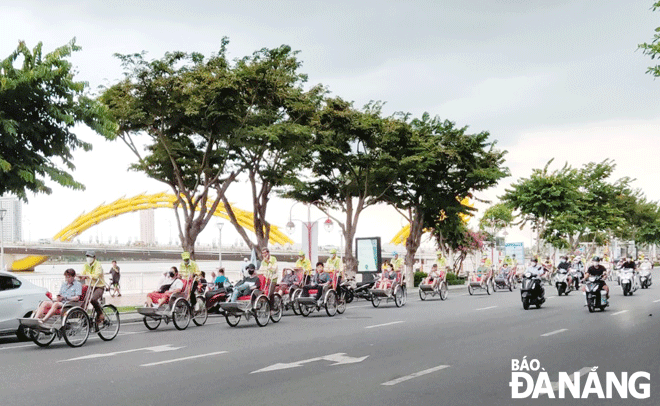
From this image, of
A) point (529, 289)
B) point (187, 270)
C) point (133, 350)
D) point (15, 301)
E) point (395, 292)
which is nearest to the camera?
point (133, 350)

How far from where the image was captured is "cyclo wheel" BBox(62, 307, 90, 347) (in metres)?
14.7

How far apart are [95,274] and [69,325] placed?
1.28m

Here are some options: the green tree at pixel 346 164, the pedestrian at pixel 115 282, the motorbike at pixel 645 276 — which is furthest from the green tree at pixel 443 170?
the pedestrian at pixel 115 282

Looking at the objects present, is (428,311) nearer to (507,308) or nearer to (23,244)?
(507,308)

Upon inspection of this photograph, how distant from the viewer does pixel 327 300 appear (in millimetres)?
22344

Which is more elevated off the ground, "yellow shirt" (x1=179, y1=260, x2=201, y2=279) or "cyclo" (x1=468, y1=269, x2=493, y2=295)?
"yellow shirt" (x1=179, y1=260, x2=201, y2=279)

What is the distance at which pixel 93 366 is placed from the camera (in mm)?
11672

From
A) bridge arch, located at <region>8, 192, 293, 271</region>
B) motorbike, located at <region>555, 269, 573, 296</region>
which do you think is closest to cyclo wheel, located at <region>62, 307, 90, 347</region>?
motorbike, located at <region>555, 269, 573, 296</region>

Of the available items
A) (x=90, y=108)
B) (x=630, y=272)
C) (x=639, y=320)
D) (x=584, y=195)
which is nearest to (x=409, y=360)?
(x=639, y=320)

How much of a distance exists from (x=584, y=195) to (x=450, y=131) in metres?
22.8


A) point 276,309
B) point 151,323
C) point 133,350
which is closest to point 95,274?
point 133,350

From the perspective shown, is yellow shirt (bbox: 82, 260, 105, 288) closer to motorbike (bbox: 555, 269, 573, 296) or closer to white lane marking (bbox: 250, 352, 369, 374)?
white lane marking (bbox: 250, 352, 369, 374)

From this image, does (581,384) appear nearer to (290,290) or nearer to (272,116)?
(290,290)

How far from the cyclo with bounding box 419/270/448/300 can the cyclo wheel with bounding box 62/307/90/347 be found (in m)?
18.1
